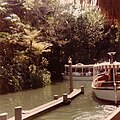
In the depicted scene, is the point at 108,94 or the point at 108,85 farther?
the point at 108,85

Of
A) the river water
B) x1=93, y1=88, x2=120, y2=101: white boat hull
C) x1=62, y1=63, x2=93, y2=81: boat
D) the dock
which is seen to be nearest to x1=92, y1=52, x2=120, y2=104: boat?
x1=93, y1=88, x2=120, y2=101: white boat hull

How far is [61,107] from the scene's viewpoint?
1108 cm

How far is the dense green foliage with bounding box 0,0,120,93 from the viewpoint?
696 inches

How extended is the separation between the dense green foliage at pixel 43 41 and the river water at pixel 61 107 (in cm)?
193

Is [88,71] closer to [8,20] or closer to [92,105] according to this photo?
[8,20]

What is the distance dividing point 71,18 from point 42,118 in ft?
49.9

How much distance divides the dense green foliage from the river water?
1.93 metres

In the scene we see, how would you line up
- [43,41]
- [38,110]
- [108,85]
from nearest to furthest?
[38,110], [108,85], [43,41]

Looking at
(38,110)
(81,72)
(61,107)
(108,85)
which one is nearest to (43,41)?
(81,72)

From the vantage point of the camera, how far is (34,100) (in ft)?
43.6

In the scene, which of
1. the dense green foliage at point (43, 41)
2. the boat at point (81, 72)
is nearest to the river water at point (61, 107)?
the dense green foliage at point (43, 41)

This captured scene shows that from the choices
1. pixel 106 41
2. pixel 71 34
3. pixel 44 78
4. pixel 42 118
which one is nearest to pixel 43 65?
pixel 44 78

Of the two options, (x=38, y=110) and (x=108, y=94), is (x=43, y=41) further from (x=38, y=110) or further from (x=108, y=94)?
(x=38, y=110)

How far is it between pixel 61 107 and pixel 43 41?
9.84 meters
